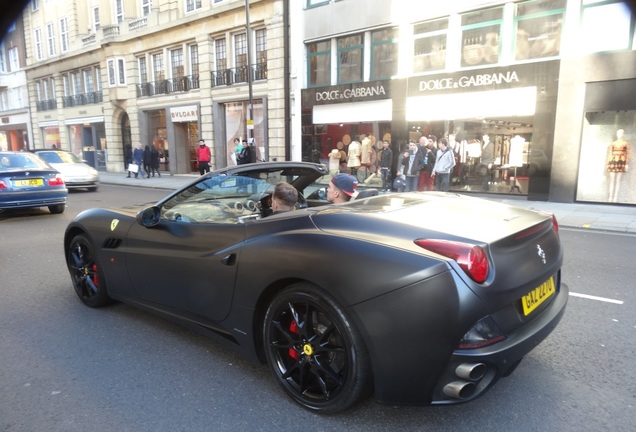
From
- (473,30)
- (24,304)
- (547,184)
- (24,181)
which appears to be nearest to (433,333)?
(24,304)

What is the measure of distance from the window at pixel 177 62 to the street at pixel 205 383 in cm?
2197

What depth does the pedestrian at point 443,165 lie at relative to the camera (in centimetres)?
1334

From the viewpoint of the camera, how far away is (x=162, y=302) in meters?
3.32

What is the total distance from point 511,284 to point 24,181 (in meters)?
10.4

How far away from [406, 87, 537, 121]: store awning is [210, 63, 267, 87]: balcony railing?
7.97 m

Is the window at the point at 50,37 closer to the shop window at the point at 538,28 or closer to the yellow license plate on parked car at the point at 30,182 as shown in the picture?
the yellow license plate on parked car at the point at 30,182

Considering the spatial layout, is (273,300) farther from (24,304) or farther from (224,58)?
(224,58)

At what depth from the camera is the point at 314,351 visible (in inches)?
95.0

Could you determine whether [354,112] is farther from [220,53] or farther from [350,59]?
[220,53]

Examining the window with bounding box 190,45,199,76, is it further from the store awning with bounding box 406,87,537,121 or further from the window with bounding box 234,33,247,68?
the store awning with bounding box 406,87,537,121

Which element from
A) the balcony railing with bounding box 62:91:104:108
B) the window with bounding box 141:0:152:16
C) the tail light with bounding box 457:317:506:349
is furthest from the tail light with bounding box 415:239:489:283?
the balcony railing with bounding box 62:91:104:108

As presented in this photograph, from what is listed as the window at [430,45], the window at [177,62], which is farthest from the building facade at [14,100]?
the window at [430,45]

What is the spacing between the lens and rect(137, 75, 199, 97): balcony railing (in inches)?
907

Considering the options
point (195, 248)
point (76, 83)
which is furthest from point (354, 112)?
point (76, 83)
